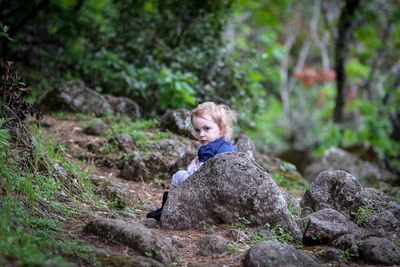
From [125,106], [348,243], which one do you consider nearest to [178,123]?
[125,106]

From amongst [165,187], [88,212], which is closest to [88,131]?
[165,187]

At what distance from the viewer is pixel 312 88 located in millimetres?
22328

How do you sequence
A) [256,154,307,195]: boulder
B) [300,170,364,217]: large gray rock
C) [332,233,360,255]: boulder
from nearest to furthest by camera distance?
[332,233,360,255]: boulder → [300,170,364,217]: large gray rock → [256,154,307,195]: boulder

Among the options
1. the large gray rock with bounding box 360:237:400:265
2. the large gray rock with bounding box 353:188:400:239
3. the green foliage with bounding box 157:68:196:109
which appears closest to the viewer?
the large gray rock with bounding box 360:237:400:265

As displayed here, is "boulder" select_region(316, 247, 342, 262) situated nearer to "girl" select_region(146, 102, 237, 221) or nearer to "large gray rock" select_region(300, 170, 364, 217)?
"large gray rock" select_region(300, 170, 364, 217)

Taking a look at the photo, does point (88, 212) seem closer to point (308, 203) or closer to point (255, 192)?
point (255, 192)

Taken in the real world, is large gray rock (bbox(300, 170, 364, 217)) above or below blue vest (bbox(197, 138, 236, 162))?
below

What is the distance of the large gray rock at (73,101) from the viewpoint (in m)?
8.09

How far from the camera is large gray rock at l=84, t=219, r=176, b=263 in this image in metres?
3.57

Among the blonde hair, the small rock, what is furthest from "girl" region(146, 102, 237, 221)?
the small rock

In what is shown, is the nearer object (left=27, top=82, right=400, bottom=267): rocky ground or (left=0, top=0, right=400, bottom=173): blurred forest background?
(left=27, top=82, right=400, bottom=267): rocky ground

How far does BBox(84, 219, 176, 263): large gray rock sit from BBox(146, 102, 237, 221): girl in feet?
3.61

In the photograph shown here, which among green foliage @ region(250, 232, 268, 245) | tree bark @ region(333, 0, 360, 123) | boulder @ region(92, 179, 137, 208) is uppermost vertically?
tree bark @ region(333, 0, 360, 123)

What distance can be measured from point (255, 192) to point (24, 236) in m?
2.01
